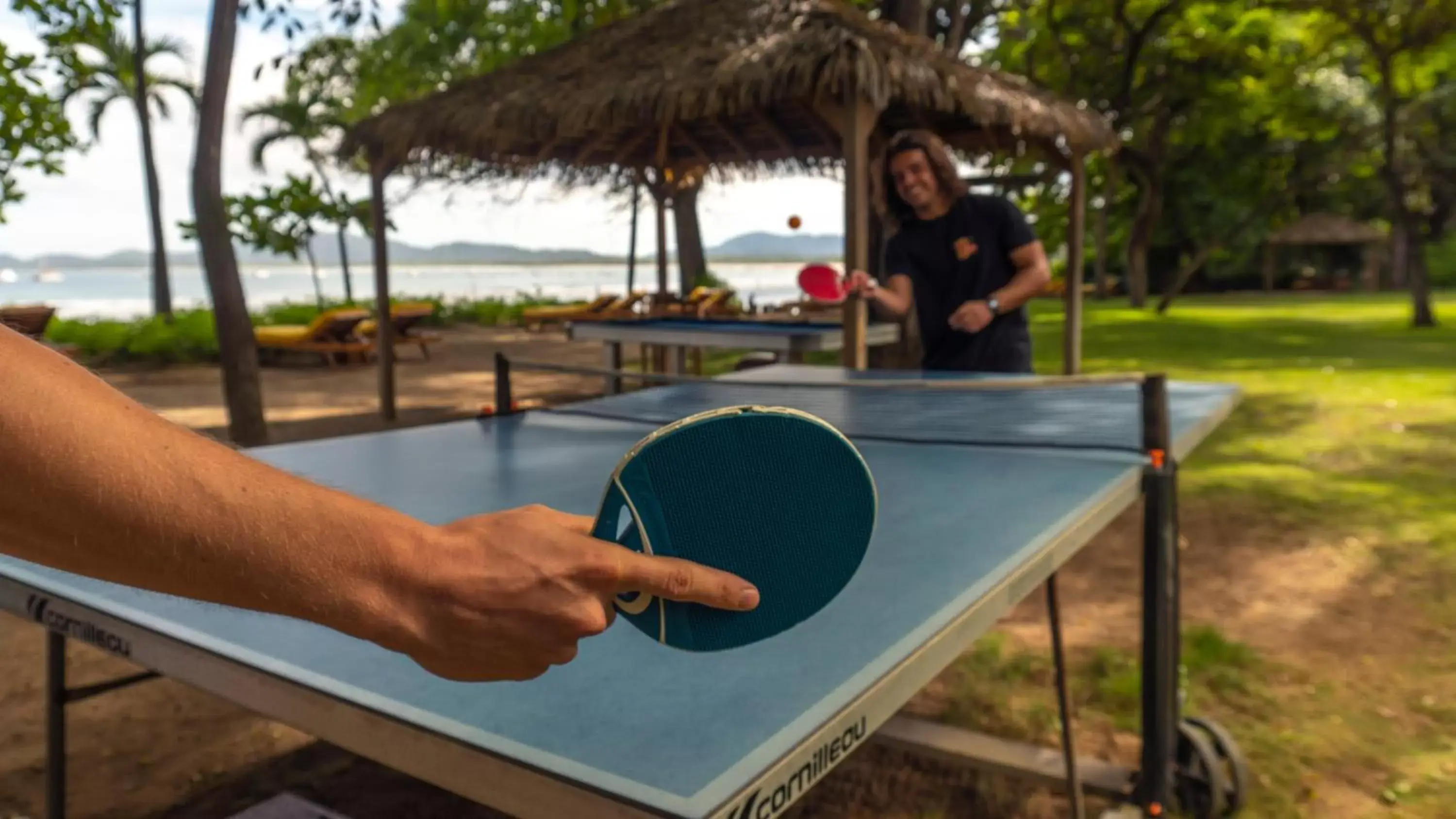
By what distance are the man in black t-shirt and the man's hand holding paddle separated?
3.32 m

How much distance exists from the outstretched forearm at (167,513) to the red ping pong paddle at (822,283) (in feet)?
11.1

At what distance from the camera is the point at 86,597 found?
1.48m

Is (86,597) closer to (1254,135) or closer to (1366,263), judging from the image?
(1254,135)

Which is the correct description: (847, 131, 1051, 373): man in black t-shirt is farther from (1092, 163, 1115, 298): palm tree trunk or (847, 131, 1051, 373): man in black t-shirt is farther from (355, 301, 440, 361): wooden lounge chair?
(1092, 163, 1115, 298): palm tree trunk

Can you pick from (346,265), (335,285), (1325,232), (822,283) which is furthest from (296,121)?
(335,285)

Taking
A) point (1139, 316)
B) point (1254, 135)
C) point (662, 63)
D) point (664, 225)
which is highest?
point (1254, 135)

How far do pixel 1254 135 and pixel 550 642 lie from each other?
1327 inches

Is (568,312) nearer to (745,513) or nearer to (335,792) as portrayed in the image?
(335,792)

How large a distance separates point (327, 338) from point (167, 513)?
1475cm

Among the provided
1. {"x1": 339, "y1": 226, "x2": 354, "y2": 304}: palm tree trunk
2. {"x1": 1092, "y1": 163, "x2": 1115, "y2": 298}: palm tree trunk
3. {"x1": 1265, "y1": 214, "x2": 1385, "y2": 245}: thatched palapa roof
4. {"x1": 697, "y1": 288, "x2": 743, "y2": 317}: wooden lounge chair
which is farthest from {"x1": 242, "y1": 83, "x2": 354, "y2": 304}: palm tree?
{"x1": 1265, "y1": 214, "x2": 1385, "y2": 245}: thatched palapa roof

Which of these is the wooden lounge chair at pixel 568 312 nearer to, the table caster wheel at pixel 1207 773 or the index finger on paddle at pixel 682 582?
the table caster wheel at pixel 1207 773

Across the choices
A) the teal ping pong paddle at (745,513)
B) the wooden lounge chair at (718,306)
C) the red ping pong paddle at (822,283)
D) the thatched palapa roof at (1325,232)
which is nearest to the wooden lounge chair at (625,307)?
the wooden lounge chair at (718,306)

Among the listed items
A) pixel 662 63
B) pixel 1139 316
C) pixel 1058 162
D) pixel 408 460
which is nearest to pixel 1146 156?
pixel 1139 316

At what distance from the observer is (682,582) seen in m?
0.82
